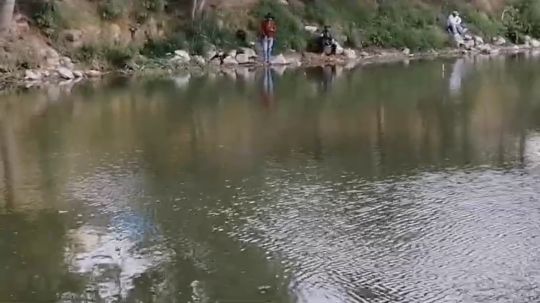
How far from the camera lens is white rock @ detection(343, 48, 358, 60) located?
31059 millimetres

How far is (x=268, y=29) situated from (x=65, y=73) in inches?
275

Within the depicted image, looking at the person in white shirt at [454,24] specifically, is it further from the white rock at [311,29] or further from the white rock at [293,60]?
the white rock at [293,60]

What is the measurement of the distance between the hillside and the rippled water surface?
7.52m

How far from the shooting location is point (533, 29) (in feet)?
123

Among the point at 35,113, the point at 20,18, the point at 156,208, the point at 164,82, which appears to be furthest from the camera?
the point at 20,18

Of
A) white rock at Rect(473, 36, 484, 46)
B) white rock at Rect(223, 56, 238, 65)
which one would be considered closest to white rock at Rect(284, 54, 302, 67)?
white rock at Rect(223, 56, 238, 65)

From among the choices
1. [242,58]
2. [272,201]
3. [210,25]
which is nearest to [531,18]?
[242,58]

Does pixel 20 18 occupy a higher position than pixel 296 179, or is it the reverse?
pixel 20 18

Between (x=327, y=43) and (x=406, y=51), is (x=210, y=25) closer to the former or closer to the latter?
(x=327, y=43)

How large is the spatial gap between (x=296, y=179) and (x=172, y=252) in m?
3.23

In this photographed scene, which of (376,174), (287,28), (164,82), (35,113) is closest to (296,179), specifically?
(376,174)

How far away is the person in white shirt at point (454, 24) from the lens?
34656mm

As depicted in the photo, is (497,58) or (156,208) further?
(497,58)

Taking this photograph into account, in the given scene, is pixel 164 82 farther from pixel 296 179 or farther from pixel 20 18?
pixel 296 179
